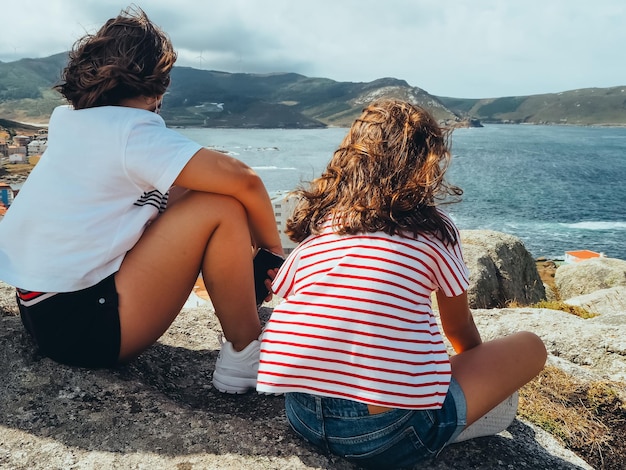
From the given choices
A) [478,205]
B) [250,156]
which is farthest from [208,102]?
[478,205]


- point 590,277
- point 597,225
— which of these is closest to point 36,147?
point 597,225

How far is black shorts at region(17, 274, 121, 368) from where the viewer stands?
2.40 m

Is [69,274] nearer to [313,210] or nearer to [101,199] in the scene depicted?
[101,199]

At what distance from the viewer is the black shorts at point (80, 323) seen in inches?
94.3

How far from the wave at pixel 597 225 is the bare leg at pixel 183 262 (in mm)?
56863

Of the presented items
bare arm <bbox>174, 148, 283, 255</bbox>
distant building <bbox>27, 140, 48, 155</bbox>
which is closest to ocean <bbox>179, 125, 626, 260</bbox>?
bare arm <bbox>174, 148, 283, 255</bbox>


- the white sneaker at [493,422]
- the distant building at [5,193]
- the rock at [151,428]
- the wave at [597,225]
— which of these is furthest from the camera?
the wave at [597,225]

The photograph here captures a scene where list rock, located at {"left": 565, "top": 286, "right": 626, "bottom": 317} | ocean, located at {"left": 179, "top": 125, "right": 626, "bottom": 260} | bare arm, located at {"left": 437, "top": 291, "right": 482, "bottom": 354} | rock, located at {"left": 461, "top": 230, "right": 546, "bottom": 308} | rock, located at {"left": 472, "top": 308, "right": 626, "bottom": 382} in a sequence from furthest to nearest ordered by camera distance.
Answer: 1. ocean, located at {"left": 179, "top": 125, "right": 626, "bottom": 260}
2. rock, located at {"left": 461, "top": 230, "right": 546, "bottom": 308}
3. rock, located at {"left": 565, "top": 286, "right": 626, "bottom": 317}
4. rock, located at {"left": 472, "top": 308, "right": 626, "bottom": 382}
5. bare arm, located at {"left": 437, "top": 291, "right": 482, "bottom": 354}

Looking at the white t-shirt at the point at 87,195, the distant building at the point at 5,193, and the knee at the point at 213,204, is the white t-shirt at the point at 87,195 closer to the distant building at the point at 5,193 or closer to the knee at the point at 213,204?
the knee at the point at 213,204

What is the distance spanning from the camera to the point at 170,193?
283 cm

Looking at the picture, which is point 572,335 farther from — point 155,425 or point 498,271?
point 498,271

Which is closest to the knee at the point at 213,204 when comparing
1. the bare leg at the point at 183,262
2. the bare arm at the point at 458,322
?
the bare leg at the point at 183,262

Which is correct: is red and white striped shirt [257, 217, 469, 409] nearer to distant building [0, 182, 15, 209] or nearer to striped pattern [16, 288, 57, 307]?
striped pattern [16, 288, 57, 307]

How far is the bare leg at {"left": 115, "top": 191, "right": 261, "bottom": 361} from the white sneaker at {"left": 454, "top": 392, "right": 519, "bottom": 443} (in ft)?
3.62
